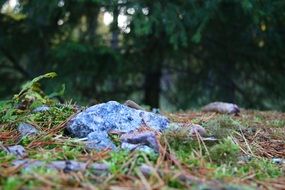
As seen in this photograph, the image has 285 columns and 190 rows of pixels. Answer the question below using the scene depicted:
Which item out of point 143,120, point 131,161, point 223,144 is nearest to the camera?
point 131,161

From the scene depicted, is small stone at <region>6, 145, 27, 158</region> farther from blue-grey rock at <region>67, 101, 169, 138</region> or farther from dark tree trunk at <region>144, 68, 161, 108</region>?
dark tree trunk at <region>144, 68, 161, 108</region>

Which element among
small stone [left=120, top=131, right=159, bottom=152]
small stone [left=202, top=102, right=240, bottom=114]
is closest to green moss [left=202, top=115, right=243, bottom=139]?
small stone [left=120, top=131, right=159, bottom=152]

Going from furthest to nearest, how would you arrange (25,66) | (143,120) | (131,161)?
(25,66), (143,120), (131,161)

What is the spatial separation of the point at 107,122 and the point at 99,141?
24 centimetres

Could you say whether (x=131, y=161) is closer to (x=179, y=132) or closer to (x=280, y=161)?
(x=179, y=132)

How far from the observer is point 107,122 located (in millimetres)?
2648

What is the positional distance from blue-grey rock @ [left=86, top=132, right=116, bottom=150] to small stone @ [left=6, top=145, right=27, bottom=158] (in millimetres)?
349

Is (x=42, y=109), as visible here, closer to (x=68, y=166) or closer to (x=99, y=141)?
(x=99, y=141)

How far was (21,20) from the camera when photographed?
761 centimetres


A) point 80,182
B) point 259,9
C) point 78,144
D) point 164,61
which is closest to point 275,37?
point 259,9

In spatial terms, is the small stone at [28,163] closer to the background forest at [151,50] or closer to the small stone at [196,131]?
the small stone at [196,131]

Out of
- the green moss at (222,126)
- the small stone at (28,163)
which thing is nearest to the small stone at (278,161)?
the green moss at (222,126)

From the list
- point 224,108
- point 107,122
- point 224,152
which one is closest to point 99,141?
point 107,122

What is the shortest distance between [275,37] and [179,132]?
5.13 m
